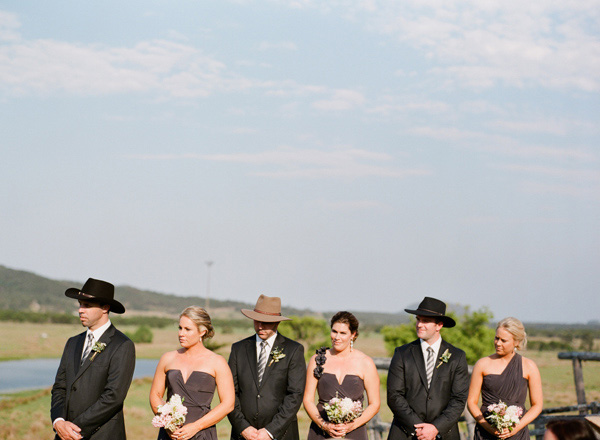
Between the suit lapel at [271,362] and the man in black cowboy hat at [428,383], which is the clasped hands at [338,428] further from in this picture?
the suit lapel at [271,362]

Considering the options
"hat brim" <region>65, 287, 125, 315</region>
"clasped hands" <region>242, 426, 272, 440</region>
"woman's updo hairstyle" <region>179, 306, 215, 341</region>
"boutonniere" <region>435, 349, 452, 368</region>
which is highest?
"hat brim" <region>65, 287, 125, 315</region>

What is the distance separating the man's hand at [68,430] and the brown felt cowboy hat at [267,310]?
7.13 ft

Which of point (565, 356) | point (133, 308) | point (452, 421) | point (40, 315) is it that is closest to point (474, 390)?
point (452, 421)

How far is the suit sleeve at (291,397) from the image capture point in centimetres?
783

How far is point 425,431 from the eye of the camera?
7.72 meters

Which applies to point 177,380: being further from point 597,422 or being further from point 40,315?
point 40,315

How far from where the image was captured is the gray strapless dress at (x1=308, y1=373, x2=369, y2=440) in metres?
7.73

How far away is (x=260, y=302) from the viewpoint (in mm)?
8227

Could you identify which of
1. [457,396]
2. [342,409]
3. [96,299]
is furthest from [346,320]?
[96,299]

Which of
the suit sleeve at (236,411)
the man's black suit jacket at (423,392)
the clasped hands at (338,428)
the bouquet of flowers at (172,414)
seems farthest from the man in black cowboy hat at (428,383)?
the bouquet of flowers at (172,414)

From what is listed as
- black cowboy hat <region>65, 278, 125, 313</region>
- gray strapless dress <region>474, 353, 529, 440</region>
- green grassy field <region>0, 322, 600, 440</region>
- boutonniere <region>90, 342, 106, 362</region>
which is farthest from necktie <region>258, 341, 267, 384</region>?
green grassy field <region>0, 322, 600, 440</region>

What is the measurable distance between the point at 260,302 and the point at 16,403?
4260 cm

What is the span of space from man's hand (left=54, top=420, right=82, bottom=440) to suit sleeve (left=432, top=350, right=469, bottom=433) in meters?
3.85

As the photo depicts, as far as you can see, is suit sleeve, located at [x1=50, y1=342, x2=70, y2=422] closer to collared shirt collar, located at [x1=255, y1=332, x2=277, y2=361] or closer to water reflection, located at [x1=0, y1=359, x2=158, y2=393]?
collared shirt collar, located at [x1=255, y1=332, x2=277, y2=361]
